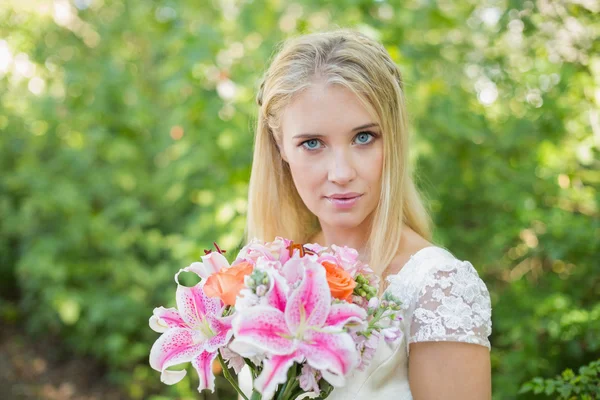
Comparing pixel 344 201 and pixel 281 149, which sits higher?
pixel 281 149

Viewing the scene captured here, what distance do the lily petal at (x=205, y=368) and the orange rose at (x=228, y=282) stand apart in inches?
5.2

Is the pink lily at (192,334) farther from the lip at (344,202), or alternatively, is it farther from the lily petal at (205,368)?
the lip at (344,202)

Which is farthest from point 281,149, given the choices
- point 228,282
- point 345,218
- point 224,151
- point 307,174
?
point 224,151

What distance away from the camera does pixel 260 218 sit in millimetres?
2295

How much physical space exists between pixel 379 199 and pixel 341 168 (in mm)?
208

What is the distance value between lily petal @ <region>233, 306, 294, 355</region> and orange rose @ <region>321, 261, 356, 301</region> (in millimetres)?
130

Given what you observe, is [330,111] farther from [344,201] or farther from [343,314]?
[343,314]

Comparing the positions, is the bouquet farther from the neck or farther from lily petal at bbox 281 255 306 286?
the neck

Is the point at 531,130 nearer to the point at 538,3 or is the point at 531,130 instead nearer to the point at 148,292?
the point at 538,3

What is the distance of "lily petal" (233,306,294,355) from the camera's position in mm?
1188

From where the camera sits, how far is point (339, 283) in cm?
130

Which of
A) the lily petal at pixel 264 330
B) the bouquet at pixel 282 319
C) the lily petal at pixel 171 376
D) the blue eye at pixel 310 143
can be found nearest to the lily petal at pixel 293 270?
the bouquet at pixel 282 319

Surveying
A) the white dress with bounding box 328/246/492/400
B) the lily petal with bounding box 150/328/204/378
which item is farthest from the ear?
the lily petal with bounding box 150/328/204/378

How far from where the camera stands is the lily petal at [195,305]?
142 centimetres
